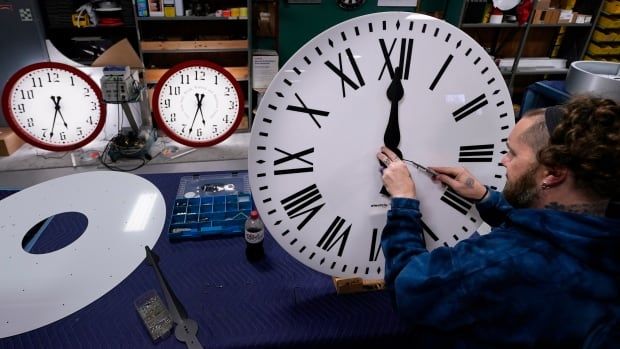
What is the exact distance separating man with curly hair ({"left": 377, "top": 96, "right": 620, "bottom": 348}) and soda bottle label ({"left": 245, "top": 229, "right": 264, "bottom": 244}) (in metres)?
0.50

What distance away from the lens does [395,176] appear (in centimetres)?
90

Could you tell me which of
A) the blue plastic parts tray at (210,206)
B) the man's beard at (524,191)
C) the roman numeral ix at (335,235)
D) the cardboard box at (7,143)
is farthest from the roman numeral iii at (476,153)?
the cardboard box at (7,143)

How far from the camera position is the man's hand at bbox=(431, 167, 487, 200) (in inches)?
38.3

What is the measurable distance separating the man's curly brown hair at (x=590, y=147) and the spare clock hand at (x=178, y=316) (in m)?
0.95

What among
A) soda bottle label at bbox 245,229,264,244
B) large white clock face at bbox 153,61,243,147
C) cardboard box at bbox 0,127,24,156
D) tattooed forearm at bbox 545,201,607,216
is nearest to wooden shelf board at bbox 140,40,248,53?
cardboard box at bbox 0,127,24,156

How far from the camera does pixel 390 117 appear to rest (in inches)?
35.3

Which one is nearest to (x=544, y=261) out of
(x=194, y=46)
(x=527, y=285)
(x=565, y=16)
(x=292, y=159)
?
(x=527, y=285)

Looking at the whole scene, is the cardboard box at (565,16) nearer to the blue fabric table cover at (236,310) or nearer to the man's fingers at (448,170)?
the man's fingers at (448,170)

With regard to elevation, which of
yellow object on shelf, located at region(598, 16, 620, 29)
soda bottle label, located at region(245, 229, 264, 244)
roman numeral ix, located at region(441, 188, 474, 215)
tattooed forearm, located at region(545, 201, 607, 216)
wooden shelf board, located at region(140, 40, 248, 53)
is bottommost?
soda bottle label, located at region(245, 229, 264, 244)

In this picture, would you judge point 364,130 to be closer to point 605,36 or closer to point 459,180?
point 459,180

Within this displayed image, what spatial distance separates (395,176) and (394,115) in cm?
15

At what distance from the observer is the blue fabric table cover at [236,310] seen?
1.00m

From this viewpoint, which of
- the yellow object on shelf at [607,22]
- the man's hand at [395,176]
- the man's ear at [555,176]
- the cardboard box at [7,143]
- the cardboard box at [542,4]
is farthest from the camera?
the yellow object on shelf at [607,22]

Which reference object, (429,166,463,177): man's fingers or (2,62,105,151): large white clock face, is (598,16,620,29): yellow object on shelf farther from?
(2,62,105,151): large white clock face
